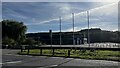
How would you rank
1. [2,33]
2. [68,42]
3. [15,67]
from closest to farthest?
[15,67]
[2,33]
[68,42]

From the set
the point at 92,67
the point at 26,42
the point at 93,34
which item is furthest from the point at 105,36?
the point at 92,67

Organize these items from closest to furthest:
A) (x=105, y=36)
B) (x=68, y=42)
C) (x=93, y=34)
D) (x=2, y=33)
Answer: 1. (x=2, y=33)
2. (x=68, y=42)
3. (x=93, y=34)
4. (x=105, y=36)

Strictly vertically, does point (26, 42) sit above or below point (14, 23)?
below

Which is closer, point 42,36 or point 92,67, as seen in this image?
point 92,67

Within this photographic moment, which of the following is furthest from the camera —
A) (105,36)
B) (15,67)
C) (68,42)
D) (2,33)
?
(105,36)

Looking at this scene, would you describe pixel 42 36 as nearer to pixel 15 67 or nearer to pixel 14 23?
pixel 14 23

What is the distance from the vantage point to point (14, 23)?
8231 centimetres

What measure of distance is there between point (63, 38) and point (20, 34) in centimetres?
4296

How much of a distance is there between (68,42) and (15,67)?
337 ft

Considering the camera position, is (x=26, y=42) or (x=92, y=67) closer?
(x=92, y=67)

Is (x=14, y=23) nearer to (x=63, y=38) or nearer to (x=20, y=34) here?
(x=20, y=34)

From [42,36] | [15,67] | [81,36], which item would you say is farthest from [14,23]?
[15,67]

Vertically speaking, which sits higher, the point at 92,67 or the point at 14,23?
the point at 14,23

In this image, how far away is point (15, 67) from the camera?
54.8 feet
